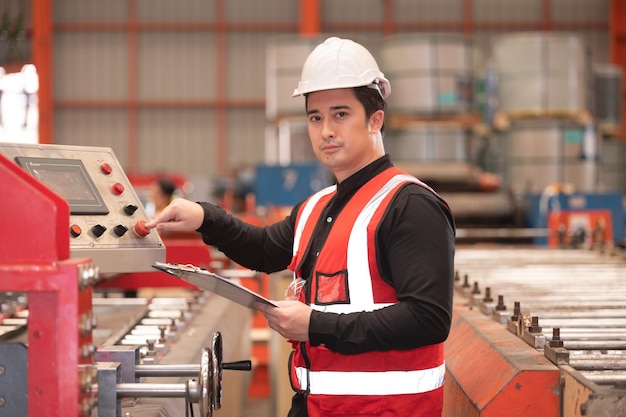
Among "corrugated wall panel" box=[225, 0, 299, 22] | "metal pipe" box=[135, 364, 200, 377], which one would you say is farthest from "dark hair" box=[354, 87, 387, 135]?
"corrugated wall panel" box=[225, 0, 299, 22]

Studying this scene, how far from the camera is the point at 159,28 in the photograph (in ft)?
49.2

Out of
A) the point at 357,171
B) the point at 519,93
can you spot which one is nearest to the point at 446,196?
the point at 519,93

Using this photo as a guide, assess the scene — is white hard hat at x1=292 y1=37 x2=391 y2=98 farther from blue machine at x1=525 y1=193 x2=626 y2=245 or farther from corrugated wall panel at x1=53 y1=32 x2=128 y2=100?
corrugated wall panel at x1=53 y1=32 x2=128 y2=100

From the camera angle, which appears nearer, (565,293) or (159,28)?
(565,293)

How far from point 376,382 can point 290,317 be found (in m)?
0.26

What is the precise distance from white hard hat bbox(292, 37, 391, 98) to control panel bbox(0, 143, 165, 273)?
1.73 ft

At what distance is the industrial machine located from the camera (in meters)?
1.42

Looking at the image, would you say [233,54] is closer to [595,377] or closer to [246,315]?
[246,315]

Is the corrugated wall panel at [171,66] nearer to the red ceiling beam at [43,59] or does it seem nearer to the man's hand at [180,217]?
the red ceiling beam at [43,59]

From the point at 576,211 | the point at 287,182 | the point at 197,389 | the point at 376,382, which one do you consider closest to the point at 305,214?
the point at 376,382

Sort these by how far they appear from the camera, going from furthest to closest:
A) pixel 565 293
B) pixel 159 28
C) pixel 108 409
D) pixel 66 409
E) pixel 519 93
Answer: pixel 159 28
pixel 519 93
pixel 565 293
pixel 108 409
pixel 66 409

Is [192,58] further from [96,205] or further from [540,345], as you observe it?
[540,345]

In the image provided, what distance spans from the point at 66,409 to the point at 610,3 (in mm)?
15531

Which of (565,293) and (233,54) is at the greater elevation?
(233,54)
